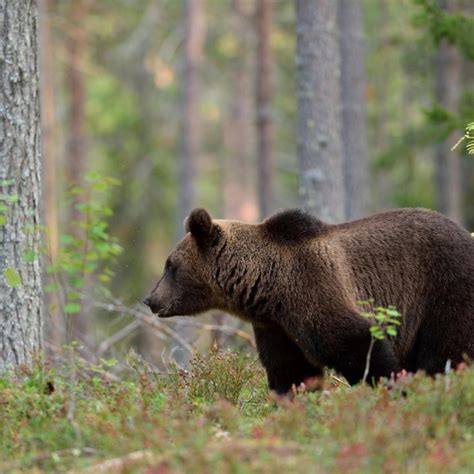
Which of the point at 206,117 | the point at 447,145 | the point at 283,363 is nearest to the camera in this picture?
the point at 283,363

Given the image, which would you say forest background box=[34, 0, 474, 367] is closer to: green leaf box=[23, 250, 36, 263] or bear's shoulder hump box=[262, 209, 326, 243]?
bear's shoulder hump box=[262, 209, 326, 243]

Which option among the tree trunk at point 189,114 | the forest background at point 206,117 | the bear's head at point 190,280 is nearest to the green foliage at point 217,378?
the bear's head at point 190,280

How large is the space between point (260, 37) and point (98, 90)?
7565 mm

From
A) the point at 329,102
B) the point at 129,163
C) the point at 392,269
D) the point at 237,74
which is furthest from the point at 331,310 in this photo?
the point at 129,163

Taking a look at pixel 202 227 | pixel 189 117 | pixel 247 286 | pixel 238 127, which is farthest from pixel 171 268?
pixel 238 127

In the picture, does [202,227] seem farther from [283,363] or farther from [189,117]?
[189,117]

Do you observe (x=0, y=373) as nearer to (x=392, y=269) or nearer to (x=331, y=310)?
(x=331, y=310)

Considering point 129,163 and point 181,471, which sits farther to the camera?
point 129,163

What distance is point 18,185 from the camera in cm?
798

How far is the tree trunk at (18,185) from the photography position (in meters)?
7.87

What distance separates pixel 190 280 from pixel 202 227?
0.51m

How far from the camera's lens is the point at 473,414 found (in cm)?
575

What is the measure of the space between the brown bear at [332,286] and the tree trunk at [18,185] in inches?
44.0

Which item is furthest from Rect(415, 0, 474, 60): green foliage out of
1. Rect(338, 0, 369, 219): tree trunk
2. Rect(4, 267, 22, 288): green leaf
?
Rect(4, 267, 22, 288): green leaf
